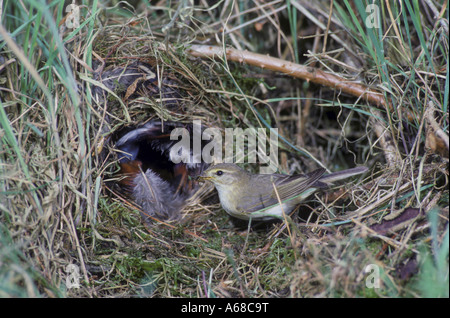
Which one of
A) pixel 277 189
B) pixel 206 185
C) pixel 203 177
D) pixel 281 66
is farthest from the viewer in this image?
pixel 206 185

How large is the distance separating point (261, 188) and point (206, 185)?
0.71m

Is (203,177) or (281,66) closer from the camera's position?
(203,177)

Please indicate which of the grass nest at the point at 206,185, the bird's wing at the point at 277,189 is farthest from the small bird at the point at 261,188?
the grass nest at the point at 206,185

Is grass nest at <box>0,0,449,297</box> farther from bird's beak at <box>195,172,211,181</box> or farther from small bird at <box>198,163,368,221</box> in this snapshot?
bird's beak at <box>195,172,211,181</box>

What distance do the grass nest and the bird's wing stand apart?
0.24m

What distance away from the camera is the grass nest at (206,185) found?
9.94 feet

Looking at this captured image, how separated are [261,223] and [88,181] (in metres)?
1.86

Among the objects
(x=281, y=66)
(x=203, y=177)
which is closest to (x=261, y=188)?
(x=203, y=177)

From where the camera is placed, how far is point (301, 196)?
4.33m

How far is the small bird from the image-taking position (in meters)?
4.18

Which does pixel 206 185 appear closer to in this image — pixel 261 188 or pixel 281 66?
pixel 261 188

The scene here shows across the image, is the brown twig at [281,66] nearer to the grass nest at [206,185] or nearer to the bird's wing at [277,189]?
the grass nest at [206,185]

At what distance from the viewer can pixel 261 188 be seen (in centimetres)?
454

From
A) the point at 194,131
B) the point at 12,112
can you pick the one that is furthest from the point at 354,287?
the point at 12,112
